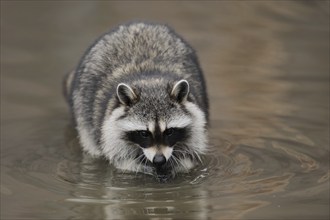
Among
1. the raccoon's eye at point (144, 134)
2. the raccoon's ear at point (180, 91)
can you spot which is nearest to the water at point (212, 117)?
the raccoon's eye at point (144, 134)

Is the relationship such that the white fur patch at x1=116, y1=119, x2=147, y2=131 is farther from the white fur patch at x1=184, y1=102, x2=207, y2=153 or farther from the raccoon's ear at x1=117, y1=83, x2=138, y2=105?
the white fur patch at x1=184, y1=102, x2=207, y2=153

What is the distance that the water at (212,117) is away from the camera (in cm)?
606

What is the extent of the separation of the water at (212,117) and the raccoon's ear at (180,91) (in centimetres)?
60

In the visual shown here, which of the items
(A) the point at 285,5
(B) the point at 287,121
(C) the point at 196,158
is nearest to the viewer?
(C) the point at 196,158

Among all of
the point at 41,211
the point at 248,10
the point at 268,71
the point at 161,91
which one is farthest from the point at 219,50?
the point at 41,211

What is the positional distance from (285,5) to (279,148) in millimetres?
4939

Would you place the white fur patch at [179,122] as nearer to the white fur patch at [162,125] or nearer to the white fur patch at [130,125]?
the white fur patch at [162,125]

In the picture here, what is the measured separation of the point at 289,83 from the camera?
29.3ft

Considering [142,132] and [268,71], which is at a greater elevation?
[142,132]

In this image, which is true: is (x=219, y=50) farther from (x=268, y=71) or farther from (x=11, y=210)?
(x=11, y=210)

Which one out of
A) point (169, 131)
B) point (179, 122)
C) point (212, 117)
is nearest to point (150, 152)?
point (169, 131)

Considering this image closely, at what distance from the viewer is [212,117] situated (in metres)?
8.11

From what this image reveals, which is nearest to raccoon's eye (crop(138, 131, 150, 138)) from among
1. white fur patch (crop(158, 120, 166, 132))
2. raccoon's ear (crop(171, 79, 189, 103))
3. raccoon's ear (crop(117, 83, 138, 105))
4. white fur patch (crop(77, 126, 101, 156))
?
white fur patch (crop(158, 120, 166, 132))

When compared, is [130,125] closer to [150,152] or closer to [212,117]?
[150,152]
